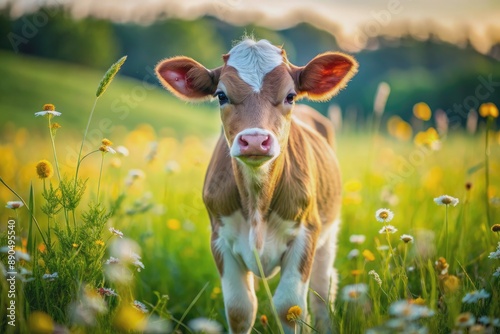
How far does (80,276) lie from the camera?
2.89 metres

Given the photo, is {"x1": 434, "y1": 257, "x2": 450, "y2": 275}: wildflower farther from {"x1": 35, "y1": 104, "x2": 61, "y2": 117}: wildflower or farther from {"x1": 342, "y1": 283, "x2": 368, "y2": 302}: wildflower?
{"x1": 35, "y1": 104, "x2": 61, "y2": 117}: wildflower

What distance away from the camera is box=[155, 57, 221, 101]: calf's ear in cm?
378

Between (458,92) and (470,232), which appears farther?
(458,92)

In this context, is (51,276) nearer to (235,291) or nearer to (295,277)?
(235,291)

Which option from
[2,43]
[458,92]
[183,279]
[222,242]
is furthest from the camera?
[2,43]

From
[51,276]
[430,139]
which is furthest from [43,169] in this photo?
[430,139]

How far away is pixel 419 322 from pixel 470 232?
238 cm

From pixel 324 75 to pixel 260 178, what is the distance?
3.05 feet

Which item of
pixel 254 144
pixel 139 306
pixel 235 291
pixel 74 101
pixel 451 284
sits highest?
pixel 254 144

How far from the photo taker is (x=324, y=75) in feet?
12.8

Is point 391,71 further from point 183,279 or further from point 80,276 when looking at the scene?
point 80,276

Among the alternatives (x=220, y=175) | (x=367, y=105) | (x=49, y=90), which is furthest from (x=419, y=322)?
(x=49, y=90)

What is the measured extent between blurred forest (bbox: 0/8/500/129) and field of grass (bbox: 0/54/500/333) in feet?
23.2

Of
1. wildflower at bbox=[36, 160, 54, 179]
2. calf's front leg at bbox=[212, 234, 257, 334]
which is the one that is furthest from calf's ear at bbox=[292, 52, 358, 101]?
wildflower at bbox=[36, 160, 54, 179]
